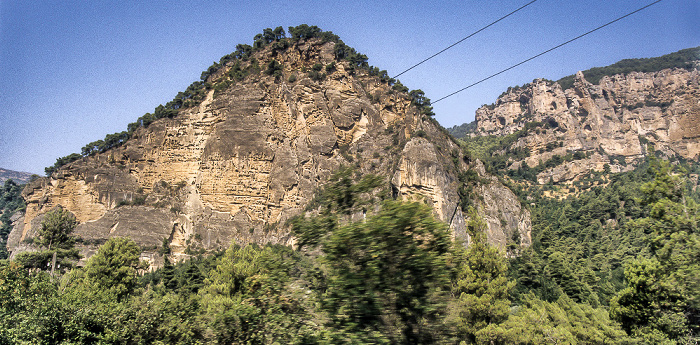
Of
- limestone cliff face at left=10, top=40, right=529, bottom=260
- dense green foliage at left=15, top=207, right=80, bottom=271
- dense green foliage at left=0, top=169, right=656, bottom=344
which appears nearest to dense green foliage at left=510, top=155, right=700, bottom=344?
dense green foliage at left=0, top=169, right=656, bottom=344

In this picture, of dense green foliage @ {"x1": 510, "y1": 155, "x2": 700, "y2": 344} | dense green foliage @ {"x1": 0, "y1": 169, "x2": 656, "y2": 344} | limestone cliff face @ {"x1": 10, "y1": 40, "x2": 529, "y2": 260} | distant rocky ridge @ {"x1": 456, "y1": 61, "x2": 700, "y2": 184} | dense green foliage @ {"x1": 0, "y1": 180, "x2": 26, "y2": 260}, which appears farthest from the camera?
distant rocky ridge @ {"x1": 456, "y1": 61, "x2": 700, "y2": 184}

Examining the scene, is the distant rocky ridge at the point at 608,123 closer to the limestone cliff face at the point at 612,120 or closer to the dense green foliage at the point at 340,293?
the limestone cliff face at the point at 612,120

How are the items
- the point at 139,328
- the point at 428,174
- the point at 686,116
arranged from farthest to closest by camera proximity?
the point at 686,116 < the point at 428,174 < the point at 139,328

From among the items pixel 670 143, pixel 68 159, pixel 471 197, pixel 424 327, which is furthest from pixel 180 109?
pixel 670 143

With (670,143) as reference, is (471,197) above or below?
below

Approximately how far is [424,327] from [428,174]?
5114cm

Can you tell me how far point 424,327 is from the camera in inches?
290

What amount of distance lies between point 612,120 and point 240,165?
469 feet

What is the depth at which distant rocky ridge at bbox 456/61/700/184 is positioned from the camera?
132 m

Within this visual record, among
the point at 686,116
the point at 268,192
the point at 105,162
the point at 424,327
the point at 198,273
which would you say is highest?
the point at 686,116

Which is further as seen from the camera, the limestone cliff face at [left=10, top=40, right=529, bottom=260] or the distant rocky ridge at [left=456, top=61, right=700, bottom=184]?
the distant rocky ridge at [left=456, top=61, right=700, bottom=184]

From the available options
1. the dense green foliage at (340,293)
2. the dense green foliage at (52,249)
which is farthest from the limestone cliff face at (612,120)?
the dense green foliage at (340,293)

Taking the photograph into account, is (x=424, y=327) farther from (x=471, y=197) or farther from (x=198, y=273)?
(x=471, y=197)

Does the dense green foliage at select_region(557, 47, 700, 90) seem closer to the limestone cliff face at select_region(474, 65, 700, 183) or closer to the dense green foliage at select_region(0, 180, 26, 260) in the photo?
the limestone cliff face at select_region(474, 65, 700, 183)
